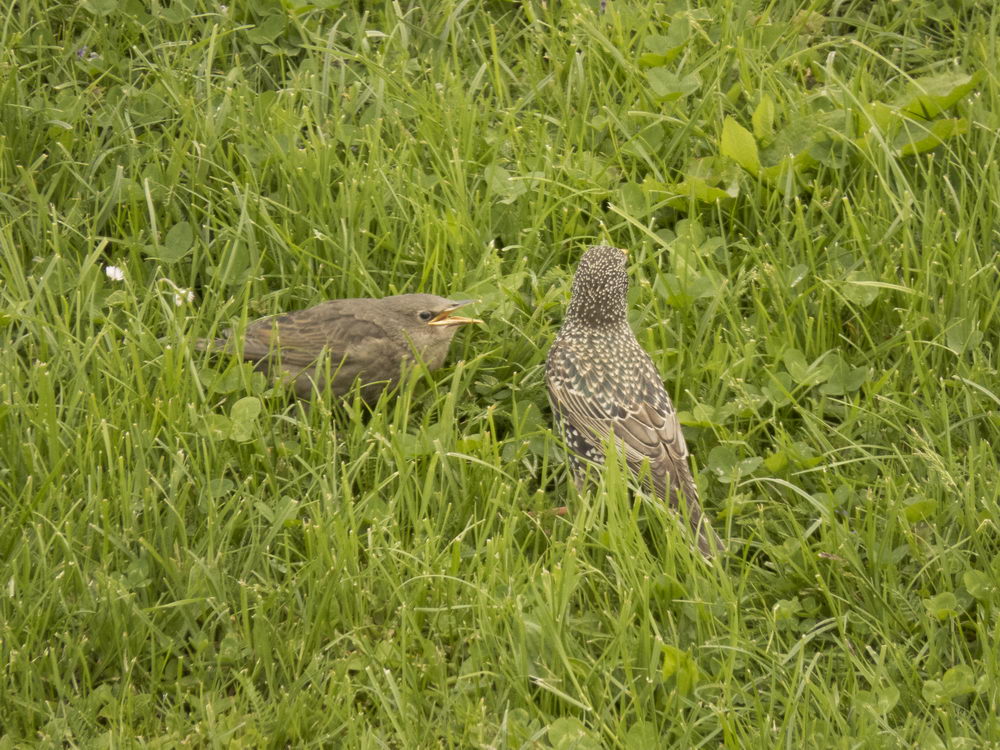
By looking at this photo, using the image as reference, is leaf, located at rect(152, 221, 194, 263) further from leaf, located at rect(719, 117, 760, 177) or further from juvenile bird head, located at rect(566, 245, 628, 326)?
leaf, located at rect(719, 117, 760, 177)

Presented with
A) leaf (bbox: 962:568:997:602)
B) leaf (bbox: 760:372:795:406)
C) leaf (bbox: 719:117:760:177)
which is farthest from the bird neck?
leaf (bbox: 962:568:997:602)

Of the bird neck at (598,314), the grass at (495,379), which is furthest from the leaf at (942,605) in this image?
the bird neck at (598,314)

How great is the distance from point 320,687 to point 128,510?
3.19 ft

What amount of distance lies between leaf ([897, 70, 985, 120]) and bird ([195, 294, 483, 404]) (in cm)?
231

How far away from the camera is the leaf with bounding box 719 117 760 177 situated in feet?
19.9

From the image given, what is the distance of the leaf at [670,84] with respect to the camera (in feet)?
20.9

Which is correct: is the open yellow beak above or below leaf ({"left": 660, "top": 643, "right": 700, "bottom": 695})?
above

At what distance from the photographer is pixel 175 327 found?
17.7 ft

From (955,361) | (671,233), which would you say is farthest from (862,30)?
(955,361)

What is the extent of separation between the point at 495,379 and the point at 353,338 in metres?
0.61

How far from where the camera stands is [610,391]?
5.33 metres

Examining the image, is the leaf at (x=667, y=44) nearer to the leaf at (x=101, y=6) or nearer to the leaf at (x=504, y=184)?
the leaf at (x=504, y=184)

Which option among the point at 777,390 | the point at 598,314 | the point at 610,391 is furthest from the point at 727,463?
the point at 598,314

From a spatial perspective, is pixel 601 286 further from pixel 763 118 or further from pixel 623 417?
pixel 763 118
